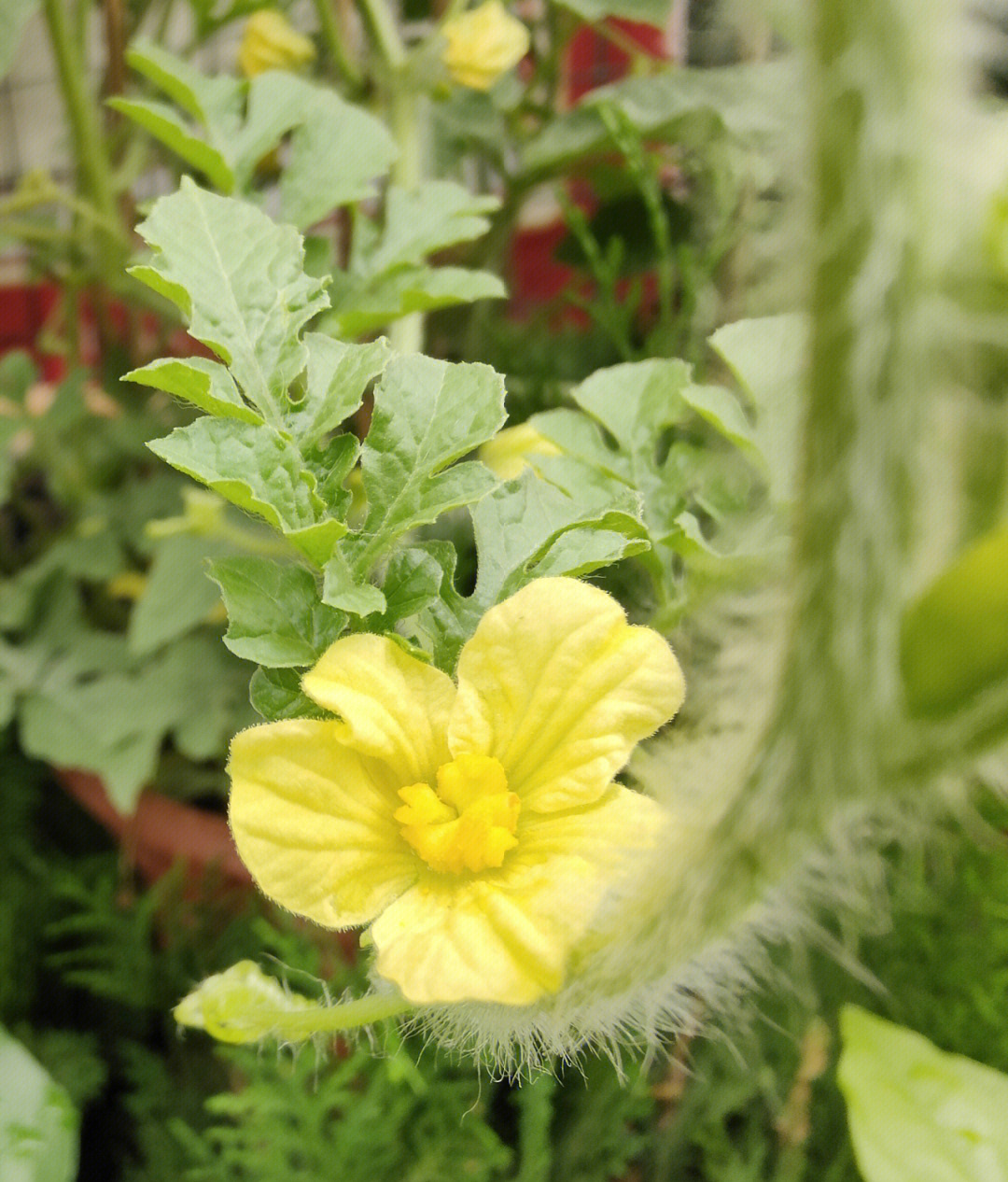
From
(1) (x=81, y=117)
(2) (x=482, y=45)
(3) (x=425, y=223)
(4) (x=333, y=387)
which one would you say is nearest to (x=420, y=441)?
(4) (x=333, y=387)

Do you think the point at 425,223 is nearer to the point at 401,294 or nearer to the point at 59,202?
the point at 401,294

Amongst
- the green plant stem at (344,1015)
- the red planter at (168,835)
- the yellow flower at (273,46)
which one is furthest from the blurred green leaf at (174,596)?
the green plant stem at (344,1015)

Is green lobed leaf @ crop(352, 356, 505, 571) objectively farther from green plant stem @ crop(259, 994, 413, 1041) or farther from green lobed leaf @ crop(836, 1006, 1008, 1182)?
green lobed leaf @ crop(836, 1006, 1008, 1182)

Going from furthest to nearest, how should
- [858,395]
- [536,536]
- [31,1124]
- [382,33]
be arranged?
[382,33] → [31,1124] → [536,536] → [858,395]

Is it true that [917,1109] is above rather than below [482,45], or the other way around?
below

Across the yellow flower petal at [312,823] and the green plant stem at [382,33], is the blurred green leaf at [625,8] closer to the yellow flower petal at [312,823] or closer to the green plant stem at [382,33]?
the green plant stem at [382,33]

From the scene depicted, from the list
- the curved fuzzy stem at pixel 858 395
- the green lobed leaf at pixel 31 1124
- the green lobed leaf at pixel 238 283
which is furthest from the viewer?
the green lobed leaf at pixel 31 1124
